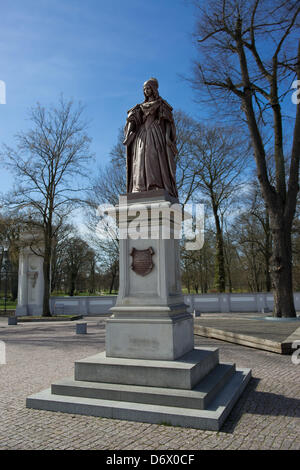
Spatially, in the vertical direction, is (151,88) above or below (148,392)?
above

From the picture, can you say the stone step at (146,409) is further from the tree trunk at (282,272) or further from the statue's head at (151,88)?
the tree trunk at (282,272)

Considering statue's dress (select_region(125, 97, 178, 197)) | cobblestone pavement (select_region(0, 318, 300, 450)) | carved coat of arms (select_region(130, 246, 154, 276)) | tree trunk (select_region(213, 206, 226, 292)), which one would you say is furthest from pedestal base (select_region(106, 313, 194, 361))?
tree trunk (select_region(213, 206, 226, 292))

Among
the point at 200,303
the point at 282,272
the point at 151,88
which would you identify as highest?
the point at 151,88

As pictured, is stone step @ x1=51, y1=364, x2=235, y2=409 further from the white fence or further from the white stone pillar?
the white fence

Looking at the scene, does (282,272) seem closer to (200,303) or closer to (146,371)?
(146,371)

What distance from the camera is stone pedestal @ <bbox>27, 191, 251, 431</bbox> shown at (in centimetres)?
398

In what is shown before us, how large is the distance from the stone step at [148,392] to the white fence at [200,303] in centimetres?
1992

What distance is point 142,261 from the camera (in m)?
5.20

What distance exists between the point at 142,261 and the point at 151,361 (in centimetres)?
145

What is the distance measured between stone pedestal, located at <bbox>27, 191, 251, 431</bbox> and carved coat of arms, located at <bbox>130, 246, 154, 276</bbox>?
0.6 inches

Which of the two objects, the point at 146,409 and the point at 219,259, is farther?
the point at 219,259

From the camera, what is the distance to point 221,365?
5645 millimetres

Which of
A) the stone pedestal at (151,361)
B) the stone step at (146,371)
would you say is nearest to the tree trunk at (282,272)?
the stone pedestal at (151,361)

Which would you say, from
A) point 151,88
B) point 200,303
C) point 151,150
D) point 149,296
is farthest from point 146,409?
point 200,303
